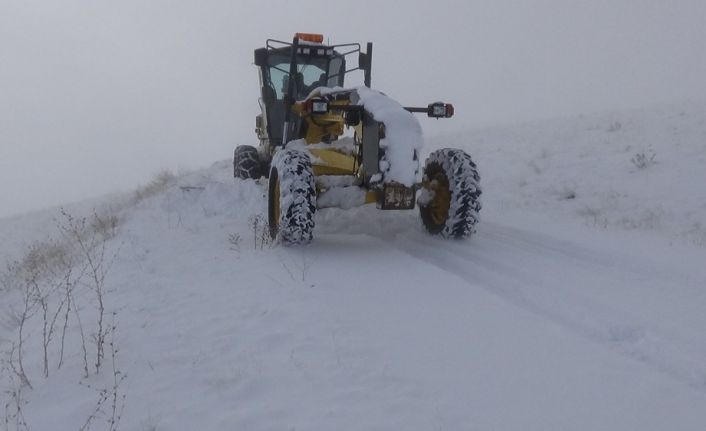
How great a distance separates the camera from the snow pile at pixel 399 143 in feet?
19.3

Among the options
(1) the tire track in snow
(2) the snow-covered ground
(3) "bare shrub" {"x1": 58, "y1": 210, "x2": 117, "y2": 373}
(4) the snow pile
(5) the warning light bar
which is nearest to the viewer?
(2) the snow-covered ground

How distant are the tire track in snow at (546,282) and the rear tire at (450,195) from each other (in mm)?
189

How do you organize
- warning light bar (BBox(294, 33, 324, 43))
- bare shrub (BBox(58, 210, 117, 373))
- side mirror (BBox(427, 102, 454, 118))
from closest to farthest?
bare shrub (BBox(58, 210, 117, 373)), side mirror (BBox(427, 102, 454, 118)), warning light bar (BBox(294, 33, 324, 43))

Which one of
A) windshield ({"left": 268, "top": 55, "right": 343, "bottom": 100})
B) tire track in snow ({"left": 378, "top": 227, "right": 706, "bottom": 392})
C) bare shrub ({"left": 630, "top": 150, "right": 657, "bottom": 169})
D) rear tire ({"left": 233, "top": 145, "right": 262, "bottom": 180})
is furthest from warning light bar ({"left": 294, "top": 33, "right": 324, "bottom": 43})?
bare shrub ({"left": 630, "top": 150, "right": 657, "bottom": 169})

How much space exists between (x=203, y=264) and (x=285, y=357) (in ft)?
8.49

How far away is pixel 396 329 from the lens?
3.71m

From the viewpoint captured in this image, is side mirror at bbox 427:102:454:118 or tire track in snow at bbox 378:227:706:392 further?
side mirror at bbox 427:102:454:118

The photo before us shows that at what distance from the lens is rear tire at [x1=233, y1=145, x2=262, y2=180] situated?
376 inches

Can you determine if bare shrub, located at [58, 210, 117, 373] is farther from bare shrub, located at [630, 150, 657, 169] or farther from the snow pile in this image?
bare shrub, located at [630, 150, 657, 169]

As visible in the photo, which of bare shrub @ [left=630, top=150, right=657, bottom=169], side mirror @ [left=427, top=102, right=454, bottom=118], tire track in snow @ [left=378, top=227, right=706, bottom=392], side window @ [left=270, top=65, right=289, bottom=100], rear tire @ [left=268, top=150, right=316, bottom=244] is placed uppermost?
side window @ [left=270, top=65, right=289, bottom=100]

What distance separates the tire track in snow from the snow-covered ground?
0.02m

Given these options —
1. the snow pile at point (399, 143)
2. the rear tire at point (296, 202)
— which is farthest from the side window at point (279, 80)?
the snow pile at point (399, 143)

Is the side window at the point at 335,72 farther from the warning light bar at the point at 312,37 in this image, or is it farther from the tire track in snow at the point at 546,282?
the tire track in snow at the point at 546,282

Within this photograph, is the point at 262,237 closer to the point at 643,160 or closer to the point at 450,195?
the point at 450,195
